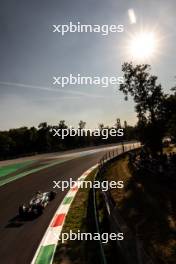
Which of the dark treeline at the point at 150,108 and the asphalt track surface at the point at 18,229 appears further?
the dark treeline at the point at 150,108

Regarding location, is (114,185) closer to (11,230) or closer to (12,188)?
(12,188)

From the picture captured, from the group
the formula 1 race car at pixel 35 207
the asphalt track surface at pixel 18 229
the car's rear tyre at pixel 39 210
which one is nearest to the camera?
the asphalt track surface at pixel 18 229

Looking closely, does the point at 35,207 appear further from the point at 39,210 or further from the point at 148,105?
the point at 148,105

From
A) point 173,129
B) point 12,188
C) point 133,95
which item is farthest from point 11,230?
point 133,95

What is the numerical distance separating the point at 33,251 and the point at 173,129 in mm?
18018

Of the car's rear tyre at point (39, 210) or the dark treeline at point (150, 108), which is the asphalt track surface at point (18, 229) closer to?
the car's rear tyre at point (39, 210)

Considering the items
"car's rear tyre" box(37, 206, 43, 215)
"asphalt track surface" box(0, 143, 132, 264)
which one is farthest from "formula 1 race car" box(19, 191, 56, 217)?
"asphalt track surface" box(0, 143, 132, 264)

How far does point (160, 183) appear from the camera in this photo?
60.6 feet

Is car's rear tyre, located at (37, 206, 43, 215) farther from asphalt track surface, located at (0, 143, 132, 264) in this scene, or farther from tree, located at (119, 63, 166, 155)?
tree, located at (119, 63, 166, 155)

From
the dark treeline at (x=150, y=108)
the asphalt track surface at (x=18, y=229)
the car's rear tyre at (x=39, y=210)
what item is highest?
the dark treeline at (x=150, y=108)

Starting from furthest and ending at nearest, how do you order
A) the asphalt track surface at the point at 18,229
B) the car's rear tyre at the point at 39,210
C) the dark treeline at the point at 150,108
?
1. the dark treeline at the point at 150,108
2. the car's rear tyre at the point at 39,210
3. the asphalt track surface at the point at 18,229

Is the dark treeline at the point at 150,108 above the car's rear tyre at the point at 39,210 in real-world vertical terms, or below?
above

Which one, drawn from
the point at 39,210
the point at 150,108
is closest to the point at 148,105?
the point at 150,108

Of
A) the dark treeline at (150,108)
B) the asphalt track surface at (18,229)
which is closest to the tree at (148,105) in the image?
the dark treeline at (150,108)
